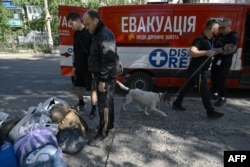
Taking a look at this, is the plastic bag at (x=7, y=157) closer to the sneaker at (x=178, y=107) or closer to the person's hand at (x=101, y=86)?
the person's hand at (x=101, y=86)

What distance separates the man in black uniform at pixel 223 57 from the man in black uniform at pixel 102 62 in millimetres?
2555

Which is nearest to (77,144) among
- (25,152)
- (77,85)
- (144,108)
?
(25,152)

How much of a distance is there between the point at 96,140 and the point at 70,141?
1.31ft

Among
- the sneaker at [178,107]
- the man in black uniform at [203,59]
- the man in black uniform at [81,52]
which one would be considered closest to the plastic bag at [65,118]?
the man in black uniform at [81,52]

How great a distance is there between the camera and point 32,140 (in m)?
3.21

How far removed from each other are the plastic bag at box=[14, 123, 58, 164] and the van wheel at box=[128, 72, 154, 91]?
3.13 metres

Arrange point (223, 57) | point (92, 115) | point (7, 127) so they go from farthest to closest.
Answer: point (223, 57) → point (92, 115) → point (7, 127)

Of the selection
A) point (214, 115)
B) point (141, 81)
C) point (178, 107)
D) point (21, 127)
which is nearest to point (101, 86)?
point (21, 127)

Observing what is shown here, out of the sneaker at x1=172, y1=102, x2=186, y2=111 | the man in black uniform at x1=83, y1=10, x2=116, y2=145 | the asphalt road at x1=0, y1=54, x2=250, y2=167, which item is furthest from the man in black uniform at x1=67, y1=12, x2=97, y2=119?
the sneaker at x1=172, y1=102, x2=186, y2=111

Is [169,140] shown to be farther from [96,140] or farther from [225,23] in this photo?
[225,23]

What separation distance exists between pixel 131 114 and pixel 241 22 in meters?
3.11

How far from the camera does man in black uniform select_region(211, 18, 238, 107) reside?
5.12m


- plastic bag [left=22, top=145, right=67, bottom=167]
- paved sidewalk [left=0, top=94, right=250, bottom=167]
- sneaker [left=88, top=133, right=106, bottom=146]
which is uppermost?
plastic bag [left=22, top=145, right=67, bottom=167]

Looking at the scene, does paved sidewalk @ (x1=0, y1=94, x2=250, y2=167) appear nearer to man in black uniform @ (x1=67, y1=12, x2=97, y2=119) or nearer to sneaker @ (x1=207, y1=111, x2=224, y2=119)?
sneaker @ (x1=207, y1=111, x2=224, y2=119)
